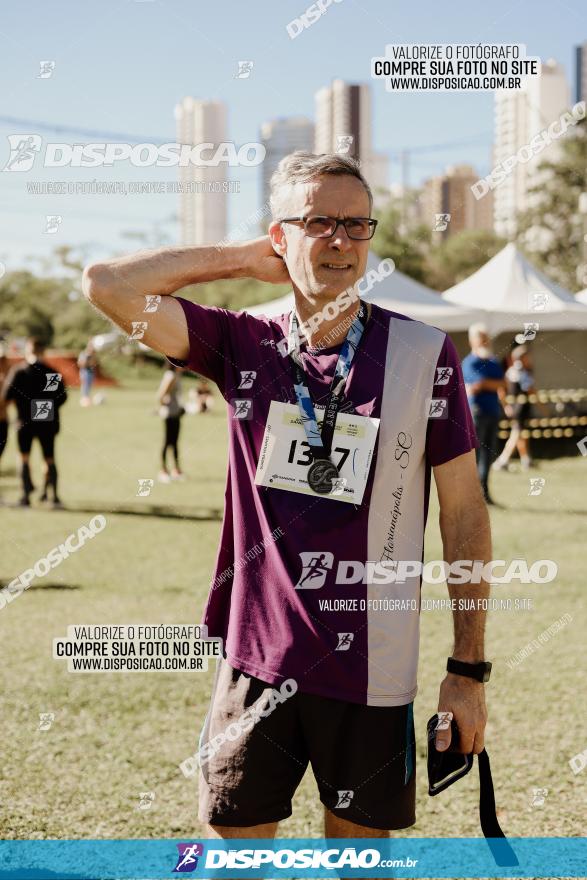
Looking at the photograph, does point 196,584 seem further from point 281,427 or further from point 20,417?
point 281,427

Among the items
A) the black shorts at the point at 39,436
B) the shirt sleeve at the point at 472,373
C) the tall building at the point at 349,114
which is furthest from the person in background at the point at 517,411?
the black shorts at the point at 39,436

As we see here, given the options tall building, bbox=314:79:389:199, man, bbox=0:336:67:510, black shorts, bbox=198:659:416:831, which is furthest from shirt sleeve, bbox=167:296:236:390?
tall building, bbox=314:79:389:199

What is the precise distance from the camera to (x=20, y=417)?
10883mm

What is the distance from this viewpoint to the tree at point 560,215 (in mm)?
38875

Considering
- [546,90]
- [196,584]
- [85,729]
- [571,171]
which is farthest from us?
[571,171]

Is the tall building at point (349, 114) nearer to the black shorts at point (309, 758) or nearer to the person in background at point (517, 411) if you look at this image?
the person in background at point (517, 411)

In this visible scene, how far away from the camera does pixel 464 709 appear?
2.26 metres

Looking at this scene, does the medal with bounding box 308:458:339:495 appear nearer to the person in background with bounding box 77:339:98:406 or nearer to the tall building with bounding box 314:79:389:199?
the tall building with bounding box 314:79:389:199

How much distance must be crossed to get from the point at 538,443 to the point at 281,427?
1599 centimetres

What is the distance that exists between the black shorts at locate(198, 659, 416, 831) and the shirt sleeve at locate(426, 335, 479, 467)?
0.65 m

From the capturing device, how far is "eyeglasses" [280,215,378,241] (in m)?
2.20

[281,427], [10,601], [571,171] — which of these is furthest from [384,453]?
[571,171]

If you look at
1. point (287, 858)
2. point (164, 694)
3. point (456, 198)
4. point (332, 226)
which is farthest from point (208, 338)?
point (456, 198)

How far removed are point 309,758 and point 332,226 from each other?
4.36 feet
